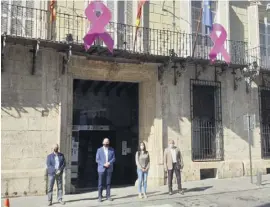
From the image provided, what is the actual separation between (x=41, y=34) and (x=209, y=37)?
20.4ft

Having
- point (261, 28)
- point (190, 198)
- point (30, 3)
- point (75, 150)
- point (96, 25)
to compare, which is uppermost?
point (261, 28)

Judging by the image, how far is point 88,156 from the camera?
1366cm

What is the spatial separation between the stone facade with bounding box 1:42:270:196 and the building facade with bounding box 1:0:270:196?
0.09 feet

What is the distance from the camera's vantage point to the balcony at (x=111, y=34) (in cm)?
1064

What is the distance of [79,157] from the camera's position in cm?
1342

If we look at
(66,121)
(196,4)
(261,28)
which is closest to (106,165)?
(66,121)

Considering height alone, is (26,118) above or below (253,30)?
below

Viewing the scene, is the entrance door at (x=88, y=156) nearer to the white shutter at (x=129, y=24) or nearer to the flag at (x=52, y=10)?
the white shutter at (x=129, y=24)

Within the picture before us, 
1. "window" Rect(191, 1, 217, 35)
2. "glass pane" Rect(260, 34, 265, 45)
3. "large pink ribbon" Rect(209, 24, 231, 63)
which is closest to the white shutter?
"window" Rect(191, 1, 217, 35)

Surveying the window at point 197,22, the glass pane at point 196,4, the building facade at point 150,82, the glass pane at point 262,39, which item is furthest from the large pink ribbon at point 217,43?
the glass pane at point 262,39

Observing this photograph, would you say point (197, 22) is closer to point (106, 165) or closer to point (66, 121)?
point (66, 121)

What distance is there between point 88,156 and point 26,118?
3.71 metres

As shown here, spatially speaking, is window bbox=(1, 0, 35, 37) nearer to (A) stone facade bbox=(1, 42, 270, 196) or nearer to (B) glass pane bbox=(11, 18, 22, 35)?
(B) glass pane bbox=(11, 18, 22, 35)

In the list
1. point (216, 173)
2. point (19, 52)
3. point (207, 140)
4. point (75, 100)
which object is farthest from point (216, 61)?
point (19, 52)
